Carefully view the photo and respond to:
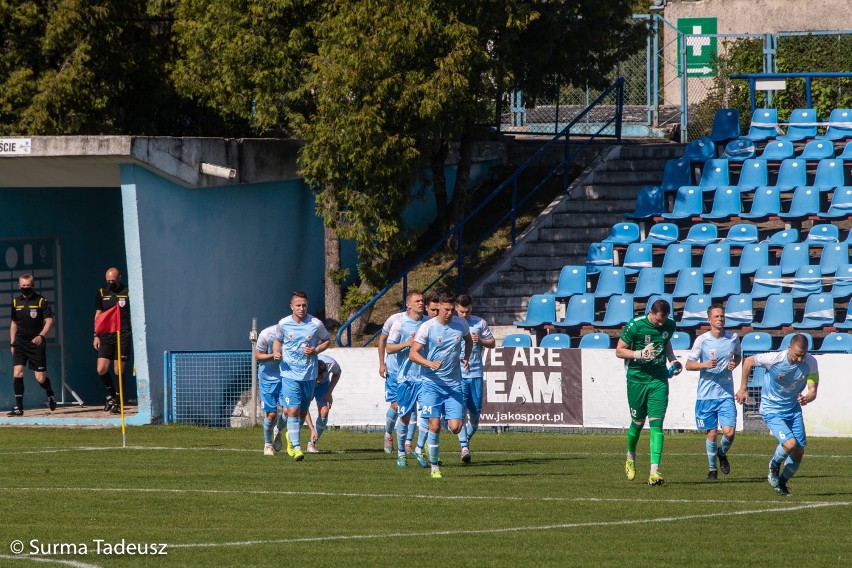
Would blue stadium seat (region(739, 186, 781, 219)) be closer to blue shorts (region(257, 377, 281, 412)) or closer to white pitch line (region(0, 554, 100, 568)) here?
blue shorts (region(257, 377, 281, 412))

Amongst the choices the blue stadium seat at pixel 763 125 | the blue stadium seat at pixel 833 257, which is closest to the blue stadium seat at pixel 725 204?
the blue stadium seat at pixel 763 125

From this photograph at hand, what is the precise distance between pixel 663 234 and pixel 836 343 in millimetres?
4590

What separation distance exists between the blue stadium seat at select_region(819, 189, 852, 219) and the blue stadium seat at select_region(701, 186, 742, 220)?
5.09ft

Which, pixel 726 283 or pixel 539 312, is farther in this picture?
pixel 539 312

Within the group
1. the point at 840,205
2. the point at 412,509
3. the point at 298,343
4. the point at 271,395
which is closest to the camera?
the point at 412,509

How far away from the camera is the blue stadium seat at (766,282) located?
23062 millimetres

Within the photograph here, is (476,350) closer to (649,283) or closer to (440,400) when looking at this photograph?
(440,400)

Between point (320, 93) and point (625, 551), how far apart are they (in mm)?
14515

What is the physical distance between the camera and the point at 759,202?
25.0m

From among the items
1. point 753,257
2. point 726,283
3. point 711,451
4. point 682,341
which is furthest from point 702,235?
point 711,451

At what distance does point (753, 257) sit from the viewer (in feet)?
77.7

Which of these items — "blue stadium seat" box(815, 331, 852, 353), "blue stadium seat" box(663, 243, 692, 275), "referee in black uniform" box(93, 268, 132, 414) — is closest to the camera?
"blue stadium seat" box(815, 331, 852, 353)

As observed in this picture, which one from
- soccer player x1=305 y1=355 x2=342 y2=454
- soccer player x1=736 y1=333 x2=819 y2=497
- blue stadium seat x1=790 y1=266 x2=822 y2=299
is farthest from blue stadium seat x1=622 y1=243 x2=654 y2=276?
soccer player x1=736 y1=333 x2=819 y2=497

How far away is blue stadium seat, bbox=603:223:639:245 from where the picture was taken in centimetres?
2495
